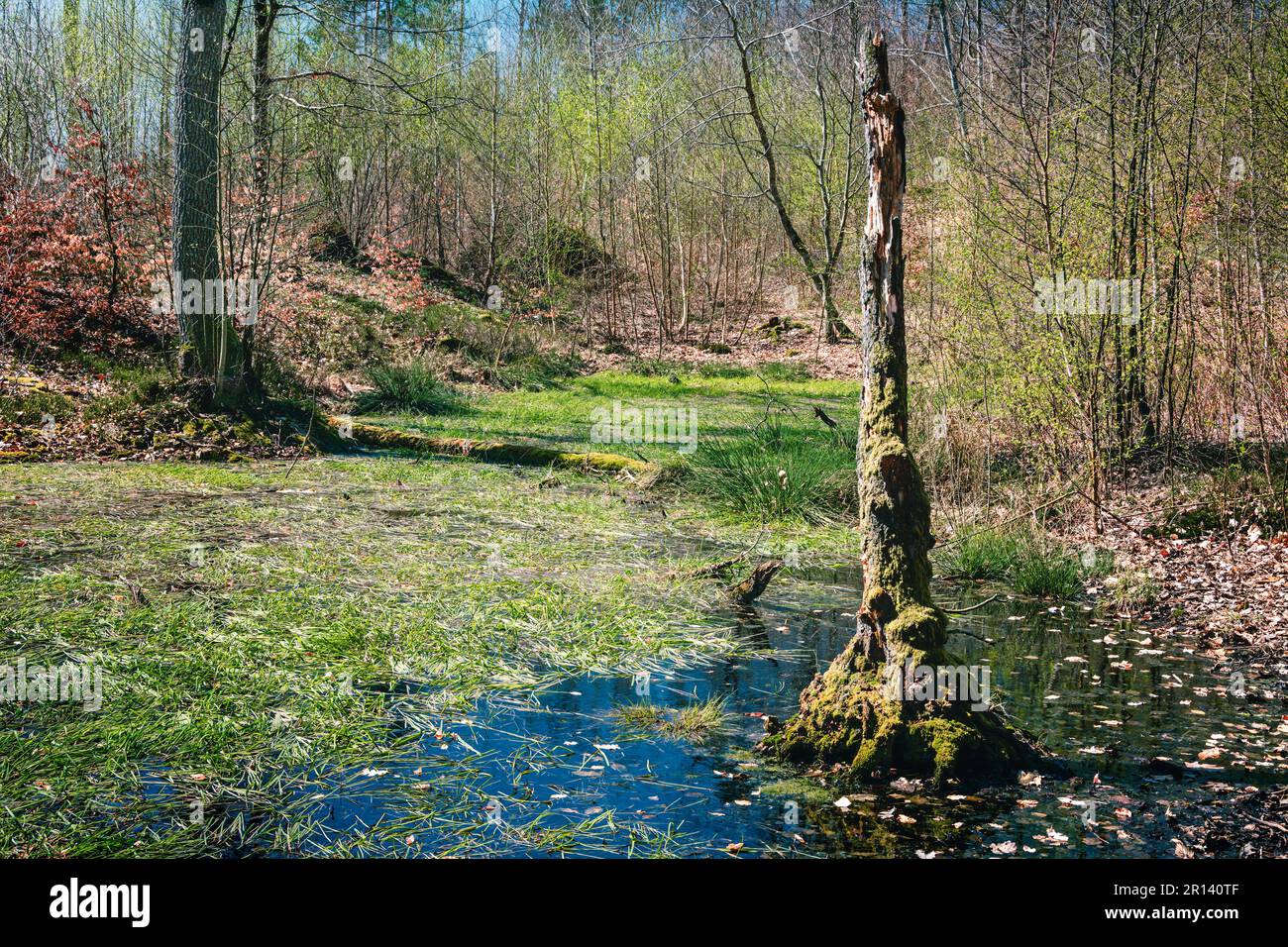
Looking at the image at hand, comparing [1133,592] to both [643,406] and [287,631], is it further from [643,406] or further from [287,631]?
[643,406]

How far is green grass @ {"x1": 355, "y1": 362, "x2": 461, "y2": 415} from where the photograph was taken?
15.3m

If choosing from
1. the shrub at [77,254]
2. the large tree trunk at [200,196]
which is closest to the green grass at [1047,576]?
the large tree trunk at [200,196]

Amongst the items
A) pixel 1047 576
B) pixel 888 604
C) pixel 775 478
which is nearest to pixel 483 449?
pixel 775 478

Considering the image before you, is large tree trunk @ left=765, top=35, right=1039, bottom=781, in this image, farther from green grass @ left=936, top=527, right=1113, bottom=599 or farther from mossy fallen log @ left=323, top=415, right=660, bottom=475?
mossy fallen log @ left=323, top=415, right=660, bottom=475

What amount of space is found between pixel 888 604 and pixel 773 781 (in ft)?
2.76

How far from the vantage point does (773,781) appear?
13.0ft

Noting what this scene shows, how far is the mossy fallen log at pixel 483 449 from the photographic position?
35.8 feet

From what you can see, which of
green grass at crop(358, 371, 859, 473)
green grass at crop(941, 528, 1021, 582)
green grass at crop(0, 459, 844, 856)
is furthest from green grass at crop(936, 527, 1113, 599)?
green grass at crop(358, 371, 859, 473)

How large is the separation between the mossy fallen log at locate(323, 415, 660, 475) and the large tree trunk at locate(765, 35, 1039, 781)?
6.25m

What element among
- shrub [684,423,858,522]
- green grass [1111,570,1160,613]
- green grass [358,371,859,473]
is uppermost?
green grass [358,371,859,473]

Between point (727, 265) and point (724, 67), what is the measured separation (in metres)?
4.82

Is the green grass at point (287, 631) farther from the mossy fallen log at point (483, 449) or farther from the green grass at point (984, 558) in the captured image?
the green grass at point (984, 558)

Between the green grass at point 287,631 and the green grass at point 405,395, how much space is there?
5388 mm
